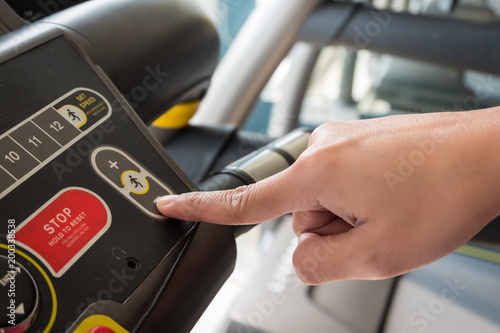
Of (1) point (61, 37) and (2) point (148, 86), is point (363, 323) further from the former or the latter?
(1) point (61, 37)

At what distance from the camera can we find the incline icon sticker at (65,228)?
46 centimetres

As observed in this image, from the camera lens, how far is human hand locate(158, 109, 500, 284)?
1.73ft

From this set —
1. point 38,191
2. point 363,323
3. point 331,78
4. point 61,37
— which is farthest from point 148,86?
point 331,78

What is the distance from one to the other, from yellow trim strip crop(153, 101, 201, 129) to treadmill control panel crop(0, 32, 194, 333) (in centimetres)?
34

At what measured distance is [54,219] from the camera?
0.48 m

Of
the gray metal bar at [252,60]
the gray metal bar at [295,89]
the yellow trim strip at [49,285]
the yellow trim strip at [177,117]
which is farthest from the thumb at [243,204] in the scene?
the gray metal bar at [295,89]

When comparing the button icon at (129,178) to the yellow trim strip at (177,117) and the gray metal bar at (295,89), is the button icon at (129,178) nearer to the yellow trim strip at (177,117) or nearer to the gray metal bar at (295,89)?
the yellow trim strip at (177,117)

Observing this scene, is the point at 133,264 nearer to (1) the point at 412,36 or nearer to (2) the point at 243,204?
(2) the point at 243,204

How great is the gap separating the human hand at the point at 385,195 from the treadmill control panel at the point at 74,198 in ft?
0.16

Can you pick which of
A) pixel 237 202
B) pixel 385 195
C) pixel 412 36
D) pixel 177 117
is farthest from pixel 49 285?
pixel 412 36

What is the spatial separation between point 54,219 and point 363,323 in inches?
34.5

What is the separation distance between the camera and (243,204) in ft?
1.74

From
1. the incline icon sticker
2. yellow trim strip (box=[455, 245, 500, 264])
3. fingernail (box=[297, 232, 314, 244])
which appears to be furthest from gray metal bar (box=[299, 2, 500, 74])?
the incline icon sticker

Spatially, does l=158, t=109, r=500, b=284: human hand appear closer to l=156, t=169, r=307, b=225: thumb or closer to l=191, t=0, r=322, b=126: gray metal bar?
l=156, t=169, r=307, b=225: thumb
